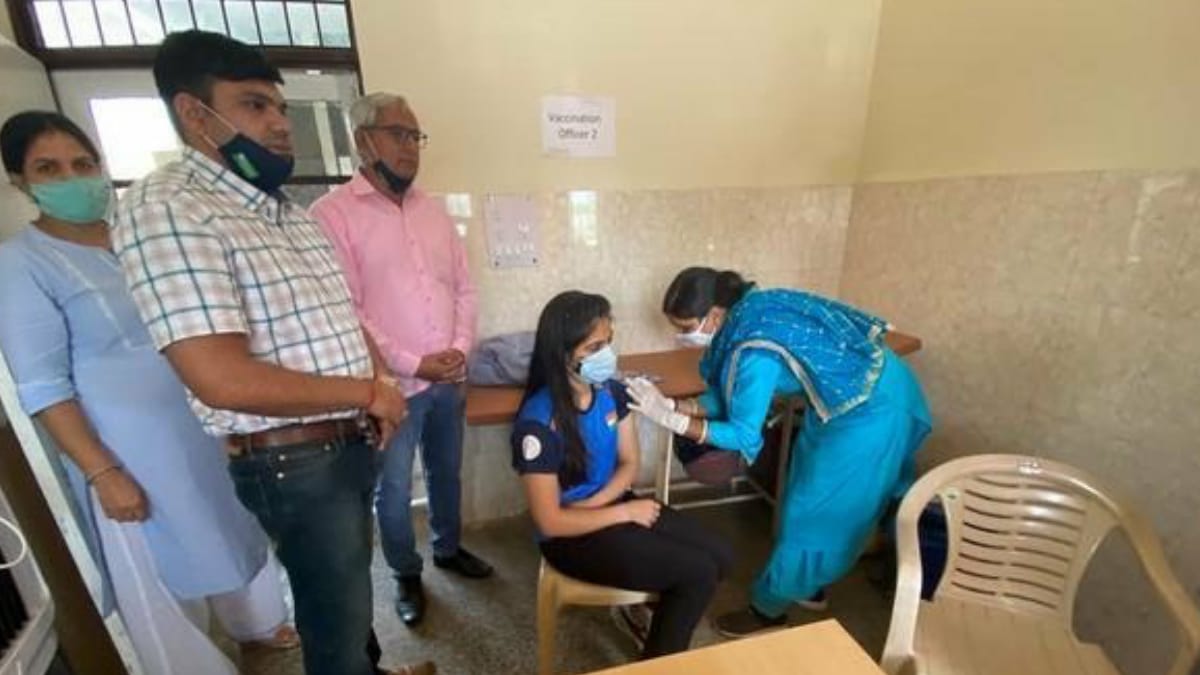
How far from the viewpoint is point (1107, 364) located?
5.37 feet

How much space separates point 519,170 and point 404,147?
58 centimetres

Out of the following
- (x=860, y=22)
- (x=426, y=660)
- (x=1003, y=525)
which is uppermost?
(x=860, y=22)

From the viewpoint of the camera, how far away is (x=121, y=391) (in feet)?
4.09

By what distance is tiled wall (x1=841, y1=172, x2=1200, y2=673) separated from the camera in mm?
1480

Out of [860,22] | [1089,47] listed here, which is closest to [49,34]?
[860,22]

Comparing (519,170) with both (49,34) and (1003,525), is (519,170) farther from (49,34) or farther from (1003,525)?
(1003,525)

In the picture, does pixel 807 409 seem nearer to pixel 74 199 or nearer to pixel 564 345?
pixel 564 345

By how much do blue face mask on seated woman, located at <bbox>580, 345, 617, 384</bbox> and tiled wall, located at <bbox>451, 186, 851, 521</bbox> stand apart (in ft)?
3.30

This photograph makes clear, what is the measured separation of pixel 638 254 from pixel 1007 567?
1.69 metres

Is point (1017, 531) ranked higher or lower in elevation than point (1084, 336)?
lower

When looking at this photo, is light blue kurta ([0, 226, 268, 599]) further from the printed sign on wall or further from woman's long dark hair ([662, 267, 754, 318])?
the printed sign on wall

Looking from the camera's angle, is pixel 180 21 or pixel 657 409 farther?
pixel 180 21

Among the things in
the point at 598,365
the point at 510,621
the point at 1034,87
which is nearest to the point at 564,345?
the point at 598,365

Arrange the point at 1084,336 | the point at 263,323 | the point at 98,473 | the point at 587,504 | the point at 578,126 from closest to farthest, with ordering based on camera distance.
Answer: the point at 263,323, the point at 98,473, the point at 587,504, the point at 1084,336, the point at 578,126
